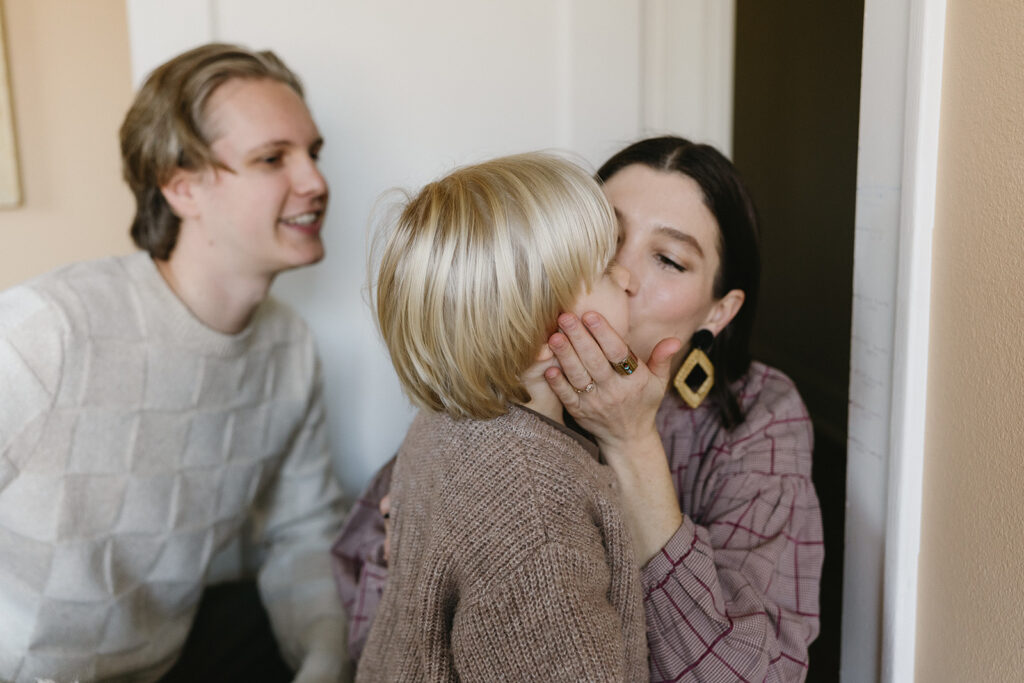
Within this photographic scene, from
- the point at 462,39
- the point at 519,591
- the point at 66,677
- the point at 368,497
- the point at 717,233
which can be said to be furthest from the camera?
the point at 462,39

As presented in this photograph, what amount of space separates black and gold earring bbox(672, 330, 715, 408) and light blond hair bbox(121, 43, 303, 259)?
912mm

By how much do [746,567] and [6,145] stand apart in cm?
185

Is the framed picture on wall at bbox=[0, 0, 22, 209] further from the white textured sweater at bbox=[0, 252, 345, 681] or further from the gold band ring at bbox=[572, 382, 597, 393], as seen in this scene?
the gold band ring at bbox=[572, 382, 597, 393]

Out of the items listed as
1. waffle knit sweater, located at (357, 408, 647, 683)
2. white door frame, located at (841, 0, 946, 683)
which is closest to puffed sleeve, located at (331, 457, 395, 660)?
waffle knit sweater, located at (357, 408, 647, 683)

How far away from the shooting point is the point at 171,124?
153 centimetres

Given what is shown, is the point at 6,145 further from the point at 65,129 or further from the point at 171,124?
the point at 171,124

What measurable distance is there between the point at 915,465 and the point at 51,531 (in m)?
1.32

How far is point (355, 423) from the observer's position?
1.98 m

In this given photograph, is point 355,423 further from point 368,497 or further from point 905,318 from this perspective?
point 905,318

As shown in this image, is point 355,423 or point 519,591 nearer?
point 519,591

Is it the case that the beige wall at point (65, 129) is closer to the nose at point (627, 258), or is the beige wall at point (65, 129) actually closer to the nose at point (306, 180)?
the nose at point (306, 180)

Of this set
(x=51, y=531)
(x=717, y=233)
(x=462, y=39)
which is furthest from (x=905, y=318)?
(x=51, y=531)

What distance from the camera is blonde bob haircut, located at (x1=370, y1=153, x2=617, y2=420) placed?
929mm

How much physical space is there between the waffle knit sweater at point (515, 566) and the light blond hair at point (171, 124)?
837 mm
